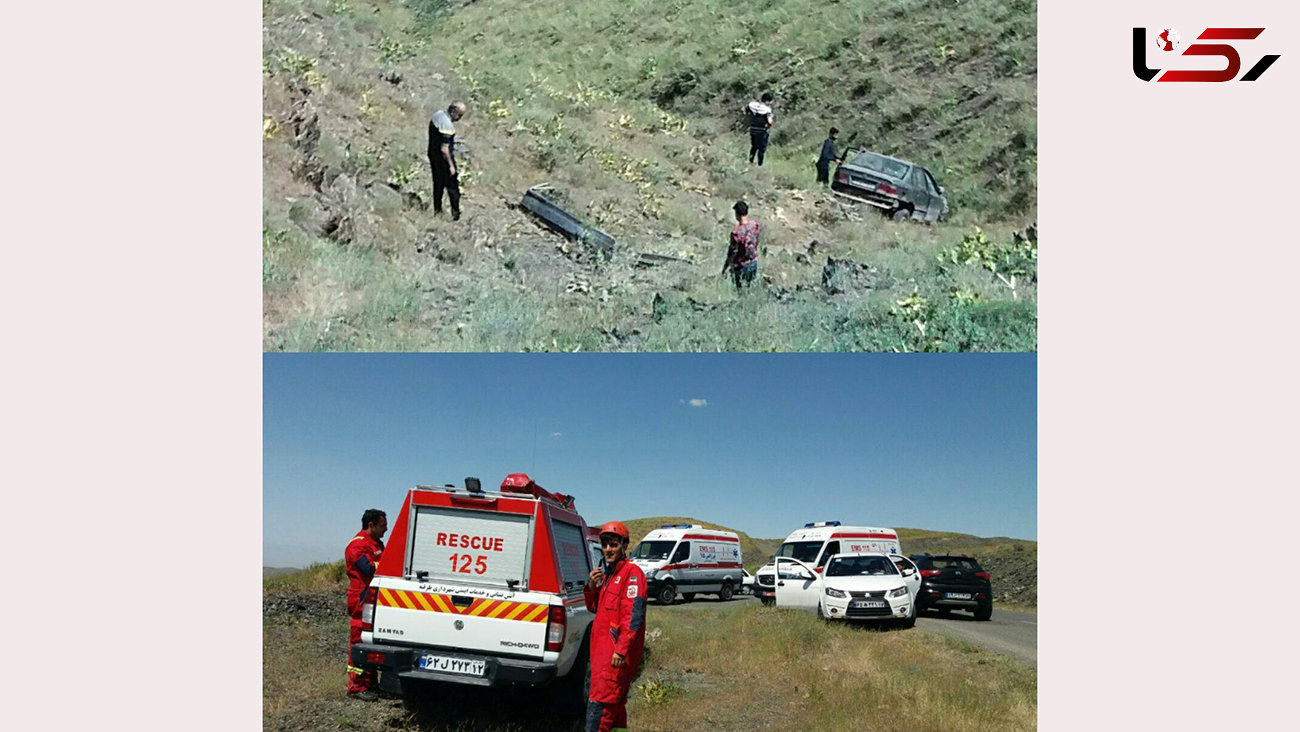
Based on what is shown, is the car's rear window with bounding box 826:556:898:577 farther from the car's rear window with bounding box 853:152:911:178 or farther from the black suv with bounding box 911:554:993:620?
the car's rear window with bounding box 853:152:911:178

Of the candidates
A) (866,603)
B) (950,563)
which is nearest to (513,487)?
(866,603)

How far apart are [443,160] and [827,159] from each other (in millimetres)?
6887

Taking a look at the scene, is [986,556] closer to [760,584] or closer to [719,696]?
[760,584]

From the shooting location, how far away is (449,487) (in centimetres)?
891

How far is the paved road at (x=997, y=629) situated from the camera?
13.3 metres

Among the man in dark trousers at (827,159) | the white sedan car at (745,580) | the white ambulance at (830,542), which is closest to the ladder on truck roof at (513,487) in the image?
the white ambulance at (830,542)

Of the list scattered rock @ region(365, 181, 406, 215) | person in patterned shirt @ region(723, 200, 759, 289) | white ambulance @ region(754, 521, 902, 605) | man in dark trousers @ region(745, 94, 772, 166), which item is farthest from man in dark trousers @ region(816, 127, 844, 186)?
scattered rock @ region(365, 181, 406, 215)

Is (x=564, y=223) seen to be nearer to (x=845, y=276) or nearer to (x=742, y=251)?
(x=742, y=251)

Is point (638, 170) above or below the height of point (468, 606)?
above

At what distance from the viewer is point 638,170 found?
1873 centimetres

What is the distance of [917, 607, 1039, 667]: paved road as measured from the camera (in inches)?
525

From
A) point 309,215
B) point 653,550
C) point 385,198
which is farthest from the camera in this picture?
point 653,550

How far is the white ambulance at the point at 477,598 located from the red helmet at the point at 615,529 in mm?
926

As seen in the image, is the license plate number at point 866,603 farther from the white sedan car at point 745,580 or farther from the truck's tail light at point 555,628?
the white sedan car at point 745,580
